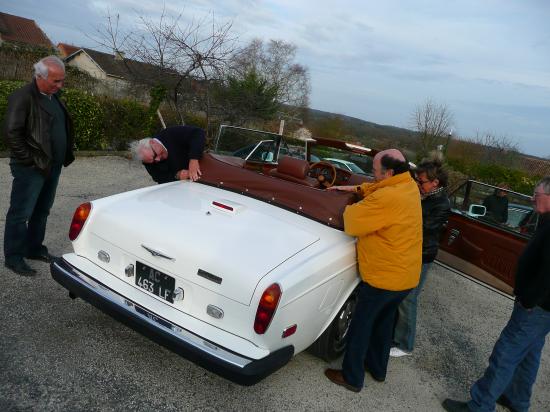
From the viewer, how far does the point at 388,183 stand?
3070 millimetres

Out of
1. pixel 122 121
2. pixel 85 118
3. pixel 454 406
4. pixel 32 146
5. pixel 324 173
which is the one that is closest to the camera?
pixel 454 406

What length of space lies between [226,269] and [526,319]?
2.04 m

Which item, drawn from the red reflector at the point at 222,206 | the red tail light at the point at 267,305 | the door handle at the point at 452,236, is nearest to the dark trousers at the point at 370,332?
the red tail light at the point at 267,305

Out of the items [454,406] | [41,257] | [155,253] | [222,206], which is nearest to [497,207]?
[454,406]

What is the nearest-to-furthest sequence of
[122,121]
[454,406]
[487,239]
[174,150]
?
1. [454,406]
2. [174,150]
3. [487,239]
4. [122,121]

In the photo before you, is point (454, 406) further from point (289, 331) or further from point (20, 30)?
point (20, 30)

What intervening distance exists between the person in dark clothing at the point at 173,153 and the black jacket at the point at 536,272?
2.66 meters

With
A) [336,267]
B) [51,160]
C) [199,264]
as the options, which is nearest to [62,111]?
[51,160]

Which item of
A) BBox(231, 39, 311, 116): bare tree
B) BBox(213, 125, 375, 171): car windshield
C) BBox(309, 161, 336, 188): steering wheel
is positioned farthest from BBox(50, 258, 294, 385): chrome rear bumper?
BBox(231, 39, 311, 116): bare tree

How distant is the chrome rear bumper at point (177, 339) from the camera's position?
97.9 inches

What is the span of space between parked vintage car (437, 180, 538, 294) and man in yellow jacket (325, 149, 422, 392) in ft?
6.01

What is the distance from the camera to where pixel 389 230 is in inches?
119

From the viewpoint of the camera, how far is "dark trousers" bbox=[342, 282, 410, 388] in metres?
3.16

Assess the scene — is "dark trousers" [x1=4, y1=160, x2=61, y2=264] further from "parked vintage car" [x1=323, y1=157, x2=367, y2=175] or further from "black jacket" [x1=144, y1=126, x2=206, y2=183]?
"parked vintage car" [x1=323, y1=157, x2=367, y2=175]
